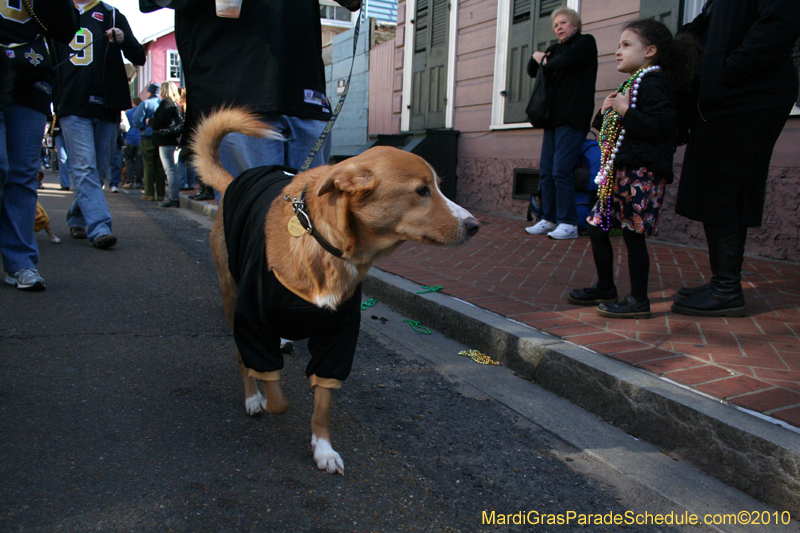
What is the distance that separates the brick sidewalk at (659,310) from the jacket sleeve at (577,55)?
1.94 m

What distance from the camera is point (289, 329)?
7.27 feet

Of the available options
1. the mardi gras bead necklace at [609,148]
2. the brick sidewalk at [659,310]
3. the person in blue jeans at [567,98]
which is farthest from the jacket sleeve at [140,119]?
the mardi gras bead necklace at [609,148]

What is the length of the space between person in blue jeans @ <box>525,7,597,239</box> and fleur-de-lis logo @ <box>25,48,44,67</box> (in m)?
4.88

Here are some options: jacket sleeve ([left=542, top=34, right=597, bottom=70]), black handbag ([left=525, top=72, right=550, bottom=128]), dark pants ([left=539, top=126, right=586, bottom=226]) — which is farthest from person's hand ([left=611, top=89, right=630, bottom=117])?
black handbag ([left=525, top=72, right=550, bottom=128])

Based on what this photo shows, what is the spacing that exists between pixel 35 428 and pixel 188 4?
223cm

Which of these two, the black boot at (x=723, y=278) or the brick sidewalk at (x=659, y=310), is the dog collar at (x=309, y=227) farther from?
the black boot at (x=723, y=278)

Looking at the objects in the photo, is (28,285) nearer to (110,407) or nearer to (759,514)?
(110,407)

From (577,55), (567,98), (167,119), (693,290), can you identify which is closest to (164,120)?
(167,119)

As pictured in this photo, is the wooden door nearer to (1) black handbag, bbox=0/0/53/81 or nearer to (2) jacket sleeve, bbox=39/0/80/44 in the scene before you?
(2) jacket sleeve, bbox=39/0/80/44

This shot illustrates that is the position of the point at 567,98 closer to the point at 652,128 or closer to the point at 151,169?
the point at 652,128

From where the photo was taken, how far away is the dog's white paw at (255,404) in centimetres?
257

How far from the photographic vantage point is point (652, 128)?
11.1 feet

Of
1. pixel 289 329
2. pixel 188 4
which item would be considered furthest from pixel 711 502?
pixel 188 4

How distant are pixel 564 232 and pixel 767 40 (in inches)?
139
